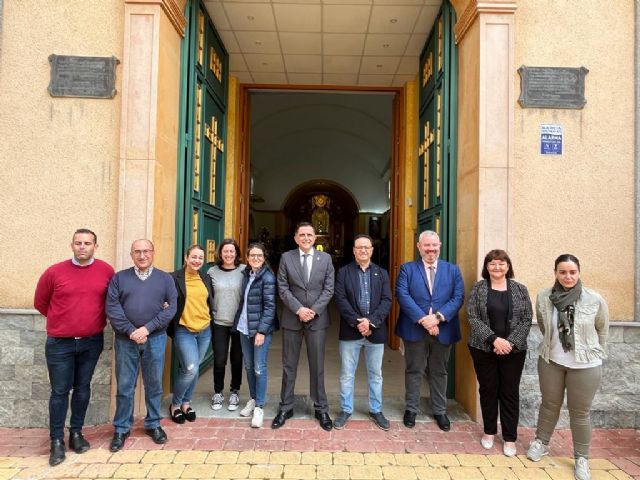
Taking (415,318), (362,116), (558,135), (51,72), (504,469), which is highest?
(362,116)

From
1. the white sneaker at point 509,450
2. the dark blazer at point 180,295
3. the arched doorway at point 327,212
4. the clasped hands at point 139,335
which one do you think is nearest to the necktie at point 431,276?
the white sneaker at point 509,450

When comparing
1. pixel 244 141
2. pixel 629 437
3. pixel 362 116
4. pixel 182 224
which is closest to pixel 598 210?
pixel 629 437

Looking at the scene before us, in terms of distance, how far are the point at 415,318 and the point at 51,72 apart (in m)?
3.92

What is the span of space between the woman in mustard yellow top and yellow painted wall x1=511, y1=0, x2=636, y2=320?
2844 millimetres

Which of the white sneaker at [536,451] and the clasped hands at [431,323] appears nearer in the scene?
the white sneaker at [536,451]

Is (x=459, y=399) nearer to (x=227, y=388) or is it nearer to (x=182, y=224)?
(x=227, y=388)

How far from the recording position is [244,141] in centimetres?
721

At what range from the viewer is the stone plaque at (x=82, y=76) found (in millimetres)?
4062

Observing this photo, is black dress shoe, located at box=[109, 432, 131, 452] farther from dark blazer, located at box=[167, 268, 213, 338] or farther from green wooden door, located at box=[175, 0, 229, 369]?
green wooden door, located at box=[175, 0, 229, 369]

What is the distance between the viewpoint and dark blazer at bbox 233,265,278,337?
3.90 metres

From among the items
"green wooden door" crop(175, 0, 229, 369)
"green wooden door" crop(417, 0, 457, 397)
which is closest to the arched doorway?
"green wooden door" crop(175, 0, 229, 369)

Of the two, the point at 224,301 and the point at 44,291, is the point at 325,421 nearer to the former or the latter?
the point at 224,301

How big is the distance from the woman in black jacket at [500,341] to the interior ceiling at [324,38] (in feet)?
10.8

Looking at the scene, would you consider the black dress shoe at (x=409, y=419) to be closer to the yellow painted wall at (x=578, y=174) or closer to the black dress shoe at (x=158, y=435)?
the yellow painted wall at (x=578, y=174)
